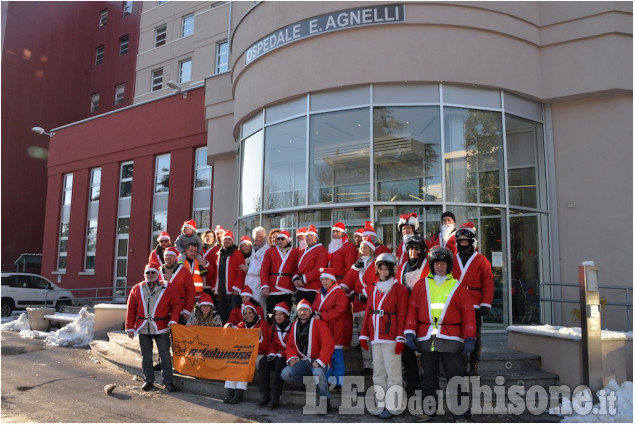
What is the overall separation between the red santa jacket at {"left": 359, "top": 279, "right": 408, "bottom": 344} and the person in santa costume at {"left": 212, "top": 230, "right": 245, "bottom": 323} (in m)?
2.99

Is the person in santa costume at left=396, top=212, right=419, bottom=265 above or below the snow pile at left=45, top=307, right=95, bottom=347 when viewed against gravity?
above

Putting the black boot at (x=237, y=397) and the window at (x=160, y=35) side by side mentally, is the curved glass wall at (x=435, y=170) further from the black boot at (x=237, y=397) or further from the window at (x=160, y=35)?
the window at (x=160, y=35)

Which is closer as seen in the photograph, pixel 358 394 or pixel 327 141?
pixel 358 394

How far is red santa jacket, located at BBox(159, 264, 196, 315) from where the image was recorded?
7.95m

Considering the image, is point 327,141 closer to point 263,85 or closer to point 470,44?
point 263,85

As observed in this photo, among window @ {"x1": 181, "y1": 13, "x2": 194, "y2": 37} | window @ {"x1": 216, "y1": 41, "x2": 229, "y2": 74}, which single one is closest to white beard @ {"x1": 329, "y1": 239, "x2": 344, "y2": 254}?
window @ {"x1": 216, "y1": 41, "x2": 229, "y2": 74}

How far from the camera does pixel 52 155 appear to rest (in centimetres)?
2469

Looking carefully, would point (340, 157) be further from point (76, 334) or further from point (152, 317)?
point (76, 334)

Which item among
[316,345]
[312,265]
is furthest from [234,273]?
[316,345]

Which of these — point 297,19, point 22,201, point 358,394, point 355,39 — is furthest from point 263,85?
point 22,201

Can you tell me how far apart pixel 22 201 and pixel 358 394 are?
27.6 meters

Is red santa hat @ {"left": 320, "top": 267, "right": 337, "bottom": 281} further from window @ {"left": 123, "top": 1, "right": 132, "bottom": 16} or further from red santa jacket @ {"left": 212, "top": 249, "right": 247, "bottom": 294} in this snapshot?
window @ {"left": 123, "top": 1, "right": 132, "bottom": 16}

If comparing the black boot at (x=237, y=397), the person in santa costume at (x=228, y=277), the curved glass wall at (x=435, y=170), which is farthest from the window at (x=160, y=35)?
the black boot at (x=237, y=397)

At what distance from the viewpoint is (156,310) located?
7.66 m
